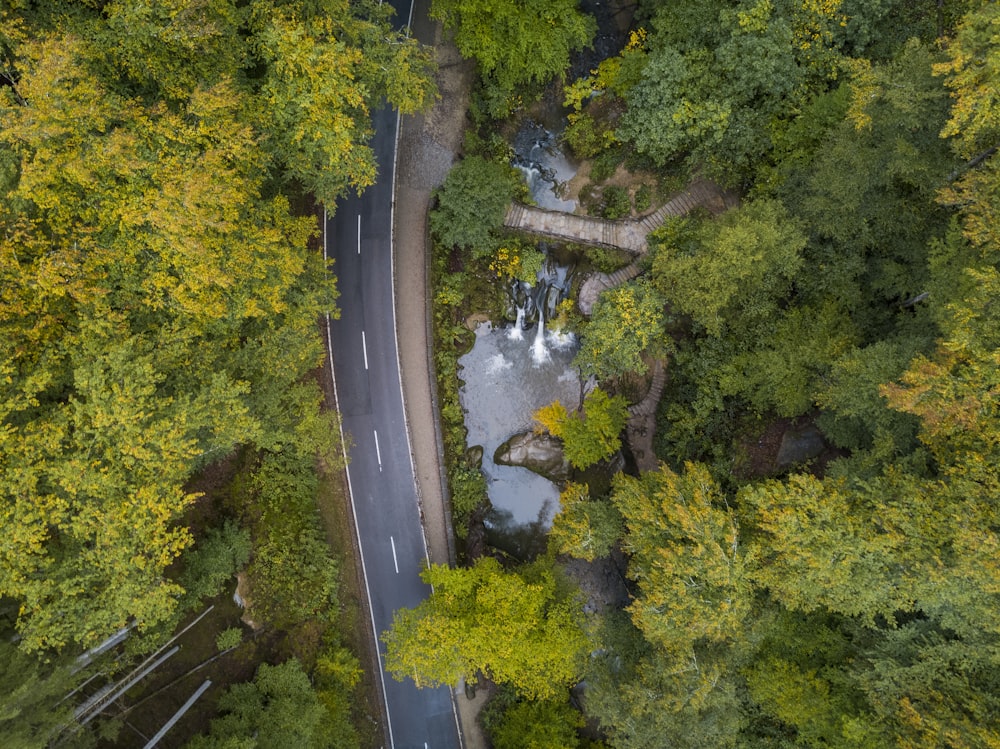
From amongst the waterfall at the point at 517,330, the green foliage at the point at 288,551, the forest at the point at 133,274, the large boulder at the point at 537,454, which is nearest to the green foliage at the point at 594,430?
the large boulder at the point at 537,454

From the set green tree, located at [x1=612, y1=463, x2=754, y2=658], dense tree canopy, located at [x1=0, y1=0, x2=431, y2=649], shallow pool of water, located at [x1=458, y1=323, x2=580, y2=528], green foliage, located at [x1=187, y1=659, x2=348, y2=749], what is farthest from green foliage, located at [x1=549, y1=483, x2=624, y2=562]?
dense tree canopy, located at [x1=0, y1=0, x2=431, y2=649]

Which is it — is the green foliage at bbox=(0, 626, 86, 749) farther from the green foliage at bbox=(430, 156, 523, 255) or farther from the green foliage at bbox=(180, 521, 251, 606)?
the green foliage at bbox=(430, 156, 523, 255)

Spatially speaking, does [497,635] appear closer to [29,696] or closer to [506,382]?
[506,382]

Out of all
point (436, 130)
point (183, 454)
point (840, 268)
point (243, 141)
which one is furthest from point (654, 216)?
point (183, 454)

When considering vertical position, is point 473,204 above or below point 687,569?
above

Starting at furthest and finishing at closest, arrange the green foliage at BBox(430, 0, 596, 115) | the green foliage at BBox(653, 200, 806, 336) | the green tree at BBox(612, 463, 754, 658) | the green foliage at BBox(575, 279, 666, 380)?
the green foliage at BBox(575, 279, 666, 380) < the green foliage at BBox(430, 0, 596, 115) < the green foliage at BBox(653, 200, 806, 336) < the green tree at BBox(612, 463, 754, 658)

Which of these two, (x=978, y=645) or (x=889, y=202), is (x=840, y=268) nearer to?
(x=889, y=202)

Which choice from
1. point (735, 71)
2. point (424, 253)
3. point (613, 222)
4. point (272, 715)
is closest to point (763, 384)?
point (613, 222)
